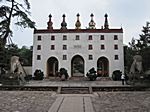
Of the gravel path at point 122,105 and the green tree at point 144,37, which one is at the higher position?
the green tree at point 144,37

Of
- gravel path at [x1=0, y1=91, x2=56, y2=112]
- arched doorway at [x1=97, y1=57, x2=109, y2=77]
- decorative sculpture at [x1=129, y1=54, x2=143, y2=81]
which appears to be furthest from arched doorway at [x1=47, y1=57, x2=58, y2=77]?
gravel path at [x1=0, y1=91, x2=56, y2=112]

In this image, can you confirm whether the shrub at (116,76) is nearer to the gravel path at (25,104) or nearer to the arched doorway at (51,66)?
the arched doorway at (51,66)

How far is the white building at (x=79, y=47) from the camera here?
43.5 m

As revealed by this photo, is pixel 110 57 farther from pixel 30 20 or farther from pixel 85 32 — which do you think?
pixel 30 20

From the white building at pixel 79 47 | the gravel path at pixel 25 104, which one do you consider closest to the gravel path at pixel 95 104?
the gravel path at pixel 25 104

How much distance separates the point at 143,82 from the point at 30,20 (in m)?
18.8

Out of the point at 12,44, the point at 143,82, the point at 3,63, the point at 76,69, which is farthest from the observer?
the point at 76,69

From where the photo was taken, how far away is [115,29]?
145ft

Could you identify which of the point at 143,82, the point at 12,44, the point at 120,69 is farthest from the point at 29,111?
the point at 120,69

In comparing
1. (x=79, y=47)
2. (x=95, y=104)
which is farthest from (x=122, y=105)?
(x=79, y=47)

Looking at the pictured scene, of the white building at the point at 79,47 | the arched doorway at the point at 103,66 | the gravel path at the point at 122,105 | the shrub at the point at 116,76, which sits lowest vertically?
the gravel path at the point at 122,105

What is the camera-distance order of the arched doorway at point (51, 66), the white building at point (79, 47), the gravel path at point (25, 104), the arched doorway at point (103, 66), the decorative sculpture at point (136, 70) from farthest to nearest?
1. the arched doorway at point (51, 66)
2. the arched doorway at point (103, 66)
3. the white building at point (79, 47)
4. the decorative sculpture at point (136, 70)
5. the gravel path at point (25, 104)

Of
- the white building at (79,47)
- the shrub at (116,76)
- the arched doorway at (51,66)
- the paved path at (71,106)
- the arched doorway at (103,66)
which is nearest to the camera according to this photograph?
the paved path at (71,106)

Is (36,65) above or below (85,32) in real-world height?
below
